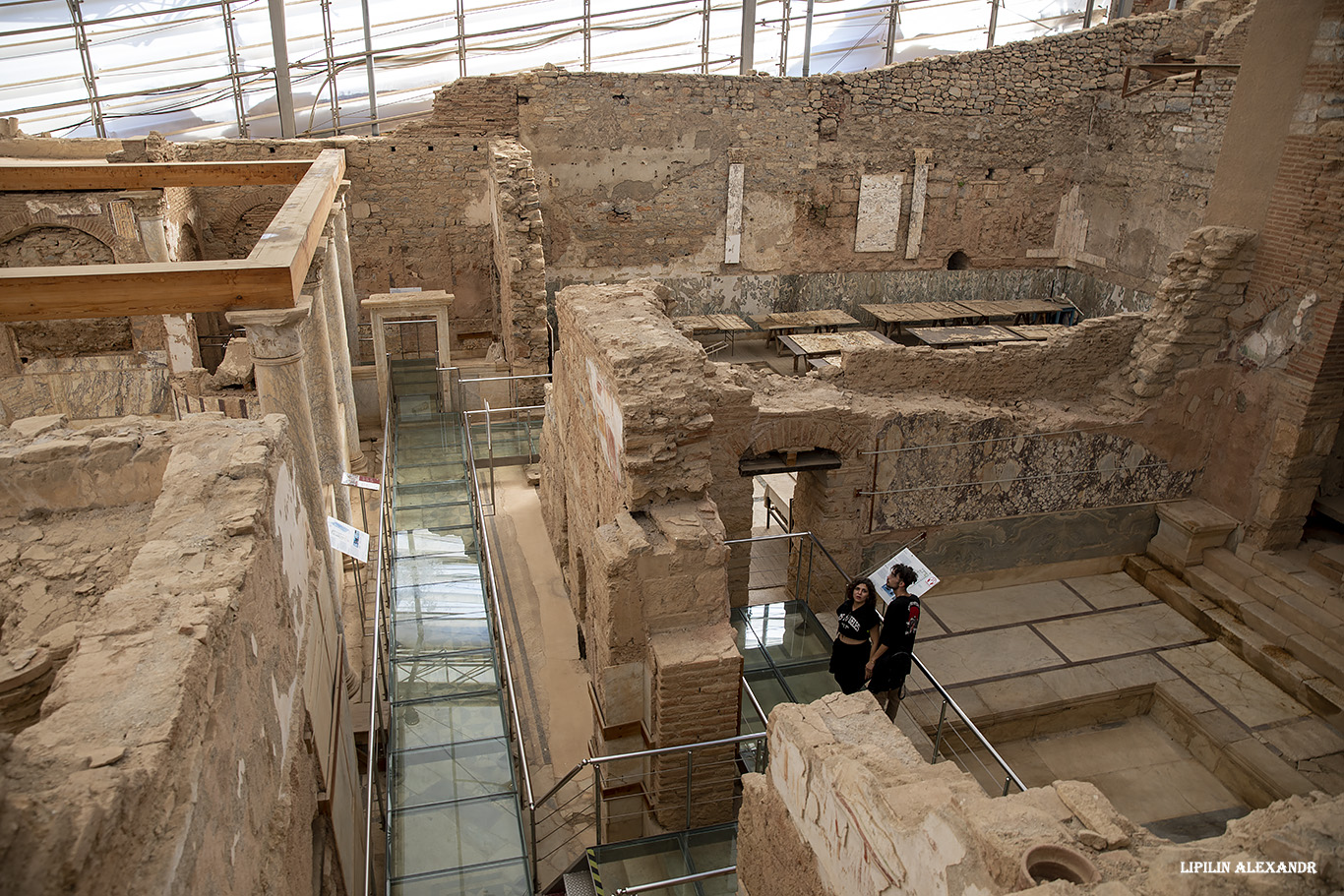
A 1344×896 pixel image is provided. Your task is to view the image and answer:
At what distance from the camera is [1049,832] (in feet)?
9.64

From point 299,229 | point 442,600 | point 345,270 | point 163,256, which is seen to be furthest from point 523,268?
point 299,229

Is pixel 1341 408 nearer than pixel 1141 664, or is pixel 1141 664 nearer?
pixel 1141 664

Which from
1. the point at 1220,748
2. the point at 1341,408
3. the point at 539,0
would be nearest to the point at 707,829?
the point at 1220,748

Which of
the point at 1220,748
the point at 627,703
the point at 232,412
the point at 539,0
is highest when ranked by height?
the point at 539,0

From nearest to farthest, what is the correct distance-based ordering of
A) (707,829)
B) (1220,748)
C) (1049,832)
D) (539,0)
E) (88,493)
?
(1049,832), (88,493), (707,829), (1220,748), (539,0)

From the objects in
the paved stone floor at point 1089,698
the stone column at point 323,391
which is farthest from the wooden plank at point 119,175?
the paved stone floor at point 1089,698

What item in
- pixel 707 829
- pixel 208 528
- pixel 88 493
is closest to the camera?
pixel 208 528

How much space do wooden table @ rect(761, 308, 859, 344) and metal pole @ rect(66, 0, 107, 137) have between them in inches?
466

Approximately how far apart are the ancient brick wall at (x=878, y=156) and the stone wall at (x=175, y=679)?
37.6 feet

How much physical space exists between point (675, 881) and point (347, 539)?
3097mm

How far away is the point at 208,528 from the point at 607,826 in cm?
370

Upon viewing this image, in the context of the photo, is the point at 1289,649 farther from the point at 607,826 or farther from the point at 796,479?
the point at 607,826

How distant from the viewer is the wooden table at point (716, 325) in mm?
15039

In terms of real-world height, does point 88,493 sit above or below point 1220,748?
above
